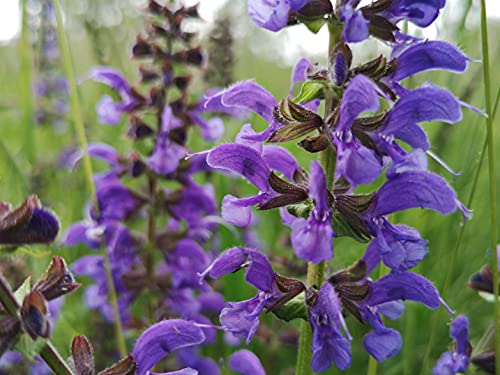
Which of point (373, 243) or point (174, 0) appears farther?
point (174, 0)

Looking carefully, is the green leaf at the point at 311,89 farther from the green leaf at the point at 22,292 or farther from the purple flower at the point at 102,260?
the purple flower at the point at 102,260

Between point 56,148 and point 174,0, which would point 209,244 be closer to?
point 174,0

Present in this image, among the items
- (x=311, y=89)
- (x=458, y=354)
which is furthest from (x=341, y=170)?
(x=458, y=354)

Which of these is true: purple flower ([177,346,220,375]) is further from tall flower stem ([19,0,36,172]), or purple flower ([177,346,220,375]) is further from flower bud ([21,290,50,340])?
flower bud ([21,290,50,340])

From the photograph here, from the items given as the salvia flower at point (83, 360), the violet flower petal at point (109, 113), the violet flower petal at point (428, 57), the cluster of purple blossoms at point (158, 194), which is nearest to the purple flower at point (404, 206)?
the violet flower petal at point (428, 57)

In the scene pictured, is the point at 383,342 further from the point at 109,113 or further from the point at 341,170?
the point at 109,113

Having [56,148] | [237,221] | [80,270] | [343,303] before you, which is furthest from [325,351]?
[56,148]

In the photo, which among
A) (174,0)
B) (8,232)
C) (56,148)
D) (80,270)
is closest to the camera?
(8,232)

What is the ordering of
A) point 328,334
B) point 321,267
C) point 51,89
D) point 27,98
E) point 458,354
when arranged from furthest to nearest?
point 51,89 < point 27,98 < point 458,354 < point 321,267 < point 328,334
